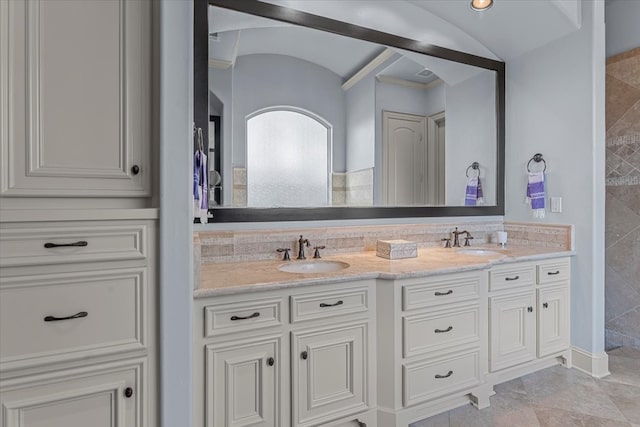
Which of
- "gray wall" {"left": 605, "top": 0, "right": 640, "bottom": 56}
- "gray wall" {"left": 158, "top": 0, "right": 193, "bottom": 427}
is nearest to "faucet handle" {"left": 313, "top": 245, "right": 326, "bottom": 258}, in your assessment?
"gray wall" {"left": 158, "top": 0, "right": 193, "bottom": 427}

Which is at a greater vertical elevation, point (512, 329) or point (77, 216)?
point (77, 216)

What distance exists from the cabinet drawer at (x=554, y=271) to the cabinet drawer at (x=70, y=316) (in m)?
2.48

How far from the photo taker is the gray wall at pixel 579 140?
2.45 metres

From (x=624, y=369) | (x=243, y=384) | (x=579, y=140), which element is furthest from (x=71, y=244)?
(x=624, y=369)

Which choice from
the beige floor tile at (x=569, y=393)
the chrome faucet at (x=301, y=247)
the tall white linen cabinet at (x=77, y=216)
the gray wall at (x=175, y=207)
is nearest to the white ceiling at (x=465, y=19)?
the gray wall at (x=175, y=207)

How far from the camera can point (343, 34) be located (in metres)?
2.35

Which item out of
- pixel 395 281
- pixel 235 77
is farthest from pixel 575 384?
pixel 235 77

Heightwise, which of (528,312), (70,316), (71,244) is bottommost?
(528,312)

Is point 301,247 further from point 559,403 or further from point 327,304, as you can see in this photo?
point 559,403

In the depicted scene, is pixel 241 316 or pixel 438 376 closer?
pixel 241 316

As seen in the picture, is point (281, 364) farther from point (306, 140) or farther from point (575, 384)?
point (575, 384)

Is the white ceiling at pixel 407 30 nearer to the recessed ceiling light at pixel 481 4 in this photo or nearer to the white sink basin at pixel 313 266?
the recessed ceiling light at pixel 481 4

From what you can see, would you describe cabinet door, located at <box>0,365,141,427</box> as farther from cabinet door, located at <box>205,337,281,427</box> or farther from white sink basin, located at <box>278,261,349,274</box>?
white sink basin, located at <box>278,261,349,274</box>

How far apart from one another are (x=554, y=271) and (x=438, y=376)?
127cm
